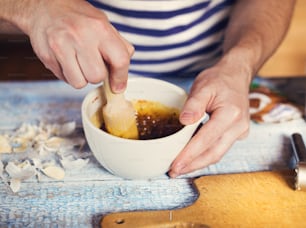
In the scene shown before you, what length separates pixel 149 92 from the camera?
76 cm

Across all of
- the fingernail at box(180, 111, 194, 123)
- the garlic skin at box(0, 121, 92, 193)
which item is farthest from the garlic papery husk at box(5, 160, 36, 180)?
the fingernail at box(180, 111, 194, 123)

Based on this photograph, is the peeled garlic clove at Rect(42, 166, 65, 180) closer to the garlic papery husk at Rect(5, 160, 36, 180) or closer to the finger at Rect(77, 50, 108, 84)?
the garlic papery husk at Rect(5, 160, 36, 180)

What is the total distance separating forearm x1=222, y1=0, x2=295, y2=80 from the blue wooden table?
0.43ft

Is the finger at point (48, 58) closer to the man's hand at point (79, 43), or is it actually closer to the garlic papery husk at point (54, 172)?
the man's hand at point (79, 43)

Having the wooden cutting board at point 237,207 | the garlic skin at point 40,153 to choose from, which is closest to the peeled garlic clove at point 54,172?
the garlic skin at point 40,153

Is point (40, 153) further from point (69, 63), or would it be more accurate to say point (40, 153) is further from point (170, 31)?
point (170, 31)

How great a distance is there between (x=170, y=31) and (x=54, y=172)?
39 cm

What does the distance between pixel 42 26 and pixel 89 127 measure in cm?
15

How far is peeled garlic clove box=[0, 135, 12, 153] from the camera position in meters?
0.75

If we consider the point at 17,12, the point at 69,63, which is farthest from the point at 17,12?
the point at 69,63

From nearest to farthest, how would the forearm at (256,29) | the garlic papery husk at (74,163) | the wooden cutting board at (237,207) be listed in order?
the wooden cutting board at (237,207) < the garlic papery husk at (74,163) < the forearm at (256,29)

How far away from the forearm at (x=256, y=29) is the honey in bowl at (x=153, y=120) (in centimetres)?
16

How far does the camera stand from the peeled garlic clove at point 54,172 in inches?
27.5

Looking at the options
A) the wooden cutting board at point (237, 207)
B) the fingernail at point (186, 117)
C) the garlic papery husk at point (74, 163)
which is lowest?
the garlic papery husk at point (74, 163)
